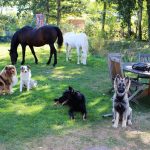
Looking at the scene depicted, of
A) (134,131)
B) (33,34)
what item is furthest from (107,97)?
(33,34)

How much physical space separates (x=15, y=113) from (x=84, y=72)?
4.86 meters

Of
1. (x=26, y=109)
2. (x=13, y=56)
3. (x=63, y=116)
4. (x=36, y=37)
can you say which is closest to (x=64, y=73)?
(x=36, y=37)

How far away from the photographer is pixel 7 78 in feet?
26.3

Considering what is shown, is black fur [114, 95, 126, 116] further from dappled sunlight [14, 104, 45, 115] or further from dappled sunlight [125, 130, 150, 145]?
dappled sunlight [14, 104, 45, 115]

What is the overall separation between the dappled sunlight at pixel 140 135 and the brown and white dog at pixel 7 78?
326 centimetres

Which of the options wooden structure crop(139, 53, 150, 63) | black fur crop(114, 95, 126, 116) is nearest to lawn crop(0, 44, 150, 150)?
black fur crop(114, 95, 126, 116)

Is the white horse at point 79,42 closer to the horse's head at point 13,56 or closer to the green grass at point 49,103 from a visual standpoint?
the green grass at point 49,103

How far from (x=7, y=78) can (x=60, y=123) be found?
7.56 ft

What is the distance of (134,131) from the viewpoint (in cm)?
599

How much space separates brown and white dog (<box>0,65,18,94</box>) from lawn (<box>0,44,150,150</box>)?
0.66 ft

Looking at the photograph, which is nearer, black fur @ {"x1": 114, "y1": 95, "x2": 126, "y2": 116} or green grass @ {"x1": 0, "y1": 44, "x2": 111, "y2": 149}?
green grass @ {"x1": 0, "y1": 44, "x2": 111, "y2": 149}

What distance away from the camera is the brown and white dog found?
7965 millimetres

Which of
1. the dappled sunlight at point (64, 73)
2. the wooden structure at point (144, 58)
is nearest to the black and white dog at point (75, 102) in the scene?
the wooden structure at point (144, 58)

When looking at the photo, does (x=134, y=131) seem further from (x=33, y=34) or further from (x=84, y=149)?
(x=33, y=34)
